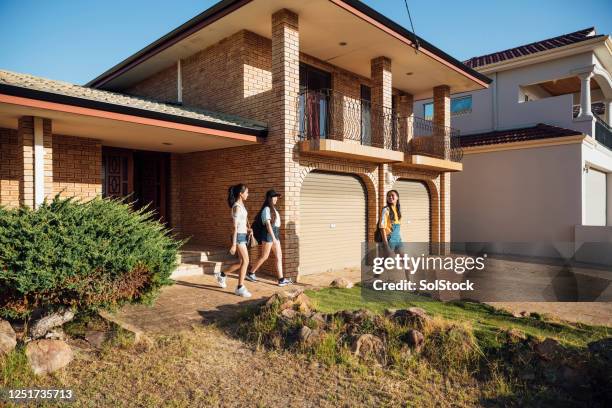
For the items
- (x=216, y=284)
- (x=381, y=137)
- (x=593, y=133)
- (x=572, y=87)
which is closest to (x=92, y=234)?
(x=216, y=284)

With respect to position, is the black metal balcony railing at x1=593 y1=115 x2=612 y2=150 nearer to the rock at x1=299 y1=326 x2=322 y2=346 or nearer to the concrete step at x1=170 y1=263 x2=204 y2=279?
the concrete step at x1=170 y1=263 x2=204 y2=279

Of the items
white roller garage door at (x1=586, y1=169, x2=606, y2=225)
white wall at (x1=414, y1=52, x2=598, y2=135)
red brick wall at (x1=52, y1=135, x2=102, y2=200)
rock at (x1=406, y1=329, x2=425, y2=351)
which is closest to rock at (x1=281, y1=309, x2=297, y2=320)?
rock at (x1=406, y1=329, x2=425, y2=351)

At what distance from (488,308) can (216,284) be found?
182 inches

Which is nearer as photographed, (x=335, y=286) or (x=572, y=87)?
(x=335, y=286)

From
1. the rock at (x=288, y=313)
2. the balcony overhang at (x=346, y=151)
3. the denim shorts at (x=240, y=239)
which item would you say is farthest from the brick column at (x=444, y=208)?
the rock at (x=288, y=313)

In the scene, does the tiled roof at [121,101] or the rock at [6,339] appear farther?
the tiled roof at [121,101]

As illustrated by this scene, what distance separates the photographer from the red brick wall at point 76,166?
775 centimetres

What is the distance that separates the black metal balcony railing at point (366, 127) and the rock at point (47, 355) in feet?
19.5

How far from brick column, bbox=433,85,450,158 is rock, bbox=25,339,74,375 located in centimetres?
1123

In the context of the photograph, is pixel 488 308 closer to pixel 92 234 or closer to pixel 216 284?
pixel 216 284

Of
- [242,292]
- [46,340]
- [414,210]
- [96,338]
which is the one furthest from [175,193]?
[414,210]

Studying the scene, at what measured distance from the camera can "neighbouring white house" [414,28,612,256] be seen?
12.5m

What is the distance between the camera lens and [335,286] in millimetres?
7184

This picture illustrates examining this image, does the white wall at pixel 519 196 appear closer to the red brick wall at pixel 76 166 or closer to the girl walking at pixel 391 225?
the girl walking at pixel 391 225
